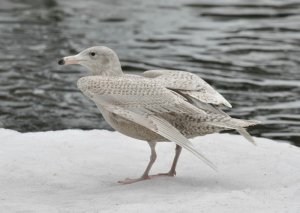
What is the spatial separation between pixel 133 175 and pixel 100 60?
1.04 meters

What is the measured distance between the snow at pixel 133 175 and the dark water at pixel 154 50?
7.06 feet

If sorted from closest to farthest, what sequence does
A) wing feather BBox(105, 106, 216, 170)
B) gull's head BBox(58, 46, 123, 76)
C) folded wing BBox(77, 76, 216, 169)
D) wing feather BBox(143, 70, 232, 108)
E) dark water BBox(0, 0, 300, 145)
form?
wing feather BBox(105, 106, 216, 170)
folded wing BBox(77, 76, 216, 169)
wing feather BBox(143, 70, 232, 108)
gull's head BBox(58, 46, 123, 76)
dark water BBox(0, 0, 300, 145)

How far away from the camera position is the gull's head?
715 cm

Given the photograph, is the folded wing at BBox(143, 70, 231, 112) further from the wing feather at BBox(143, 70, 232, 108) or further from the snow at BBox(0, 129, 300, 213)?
the snow at BBox(0, 129, 300, 213)

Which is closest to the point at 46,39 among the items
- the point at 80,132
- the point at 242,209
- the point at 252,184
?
the point at 80,132

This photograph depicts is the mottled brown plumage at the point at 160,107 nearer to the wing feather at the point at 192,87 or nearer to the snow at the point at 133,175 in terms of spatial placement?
the wing feather at the point at 192,87

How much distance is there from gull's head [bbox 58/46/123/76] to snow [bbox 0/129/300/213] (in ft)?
2.73

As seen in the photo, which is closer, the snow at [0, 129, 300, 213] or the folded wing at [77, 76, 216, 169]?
the snow at [0, 129, 300, 213]

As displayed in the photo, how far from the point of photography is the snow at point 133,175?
18.8ft

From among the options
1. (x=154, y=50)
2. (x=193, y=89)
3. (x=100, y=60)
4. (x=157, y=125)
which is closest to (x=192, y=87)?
(x=193, y=89)

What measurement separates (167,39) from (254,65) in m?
2.55

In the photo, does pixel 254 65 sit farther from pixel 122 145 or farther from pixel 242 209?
pixel 242 209

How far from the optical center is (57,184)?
667cm

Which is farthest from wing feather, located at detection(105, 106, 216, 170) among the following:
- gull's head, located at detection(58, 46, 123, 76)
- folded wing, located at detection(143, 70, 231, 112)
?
gull's head, located at detection(58, 46, 123, 76)
